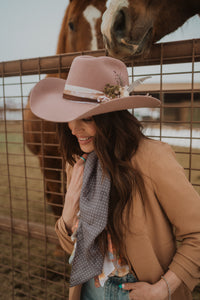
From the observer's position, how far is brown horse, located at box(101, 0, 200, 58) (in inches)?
43.7

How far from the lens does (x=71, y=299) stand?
893 mm

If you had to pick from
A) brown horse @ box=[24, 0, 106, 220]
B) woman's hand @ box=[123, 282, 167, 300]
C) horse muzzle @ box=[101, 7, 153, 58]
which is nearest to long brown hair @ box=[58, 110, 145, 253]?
woman's hand @ box=[123, 282, 167, 300]

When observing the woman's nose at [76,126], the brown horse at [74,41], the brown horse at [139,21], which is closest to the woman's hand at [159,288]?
the woman's nose at [76,126]

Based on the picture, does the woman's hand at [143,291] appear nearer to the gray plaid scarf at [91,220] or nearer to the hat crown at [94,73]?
the gray plaid scarf at [91,220]

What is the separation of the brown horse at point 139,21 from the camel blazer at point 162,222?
60 centimetres

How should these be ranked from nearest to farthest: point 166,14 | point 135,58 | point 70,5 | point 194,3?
point 135,58, point 166,14, point 194,3, point 70,5

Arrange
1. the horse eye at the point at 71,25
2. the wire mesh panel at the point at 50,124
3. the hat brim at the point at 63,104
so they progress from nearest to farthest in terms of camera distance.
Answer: the hat brim at the point at 63,104 → the wire mesh panel at the point at 50,124 → the horse eye at the point at 71,25

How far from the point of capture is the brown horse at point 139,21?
1.11 metres

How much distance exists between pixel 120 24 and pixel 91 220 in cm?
105

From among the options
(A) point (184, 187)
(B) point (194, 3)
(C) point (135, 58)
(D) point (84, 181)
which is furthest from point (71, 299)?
(B) point (194, 3)

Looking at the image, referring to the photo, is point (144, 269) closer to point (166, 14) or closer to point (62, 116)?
point (62, 116)

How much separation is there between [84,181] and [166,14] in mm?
1526

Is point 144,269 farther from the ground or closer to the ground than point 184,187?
closer to the ground

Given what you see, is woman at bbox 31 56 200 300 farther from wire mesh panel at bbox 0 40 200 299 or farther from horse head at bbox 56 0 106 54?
horse head at bbox 56 0 106 54
